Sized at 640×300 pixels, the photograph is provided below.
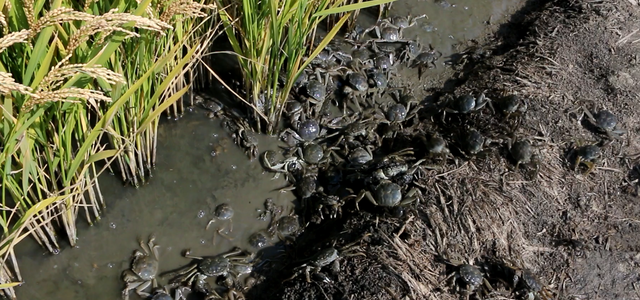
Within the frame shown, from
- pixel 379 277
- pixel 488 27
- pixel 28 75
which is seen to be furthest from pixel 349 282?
pixel 488 27

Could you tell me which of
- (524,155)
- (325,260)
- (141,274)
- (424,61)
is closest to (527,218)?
(524,155)

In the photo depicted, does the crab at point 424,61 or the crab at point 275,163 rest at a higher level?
the crab at point 424,61

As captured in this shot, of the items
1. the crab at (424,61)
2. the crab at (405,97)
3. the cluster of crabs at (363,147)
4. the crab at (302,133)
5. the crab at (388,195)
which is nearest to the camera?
the cluster of crabs at (363,147)

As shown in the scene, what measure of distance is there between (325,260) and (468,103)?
5.68ft

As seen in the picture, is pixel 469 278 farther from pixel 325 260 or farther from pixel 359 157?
pixel 359 157

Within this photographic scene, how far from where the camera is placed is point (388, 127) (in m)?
4.11

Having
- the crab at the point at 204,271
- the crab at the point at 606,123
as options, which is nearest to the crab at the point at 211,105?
the crab at the point at 204,271

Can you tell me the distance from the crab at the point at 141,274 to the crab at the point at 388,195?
1.38 meters

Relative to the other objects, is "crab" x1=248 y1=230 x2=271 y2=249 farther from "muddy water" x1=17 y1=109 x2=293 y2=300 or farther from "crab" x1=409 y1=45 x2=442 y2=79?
"crab" x1=409 y1=45 x2=442 y2=79

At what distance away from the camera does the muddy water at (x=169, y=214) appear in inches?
127

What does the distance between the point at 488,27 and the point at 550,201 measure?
2.15 m

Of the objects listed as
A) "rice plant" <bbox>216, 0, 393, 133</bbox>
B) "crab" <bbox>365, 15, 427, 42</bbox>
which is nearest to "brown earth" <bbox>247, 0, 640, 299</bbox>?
"crab" <bbox>365, 15, 427, 42</bbox>

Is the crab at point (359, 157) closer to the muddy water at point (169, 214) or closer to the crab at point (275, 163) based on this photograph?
the crab at point (275, 163)

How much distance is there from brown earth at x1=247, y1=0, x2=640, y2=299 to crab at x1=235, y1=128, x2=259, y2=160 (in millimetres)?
728
